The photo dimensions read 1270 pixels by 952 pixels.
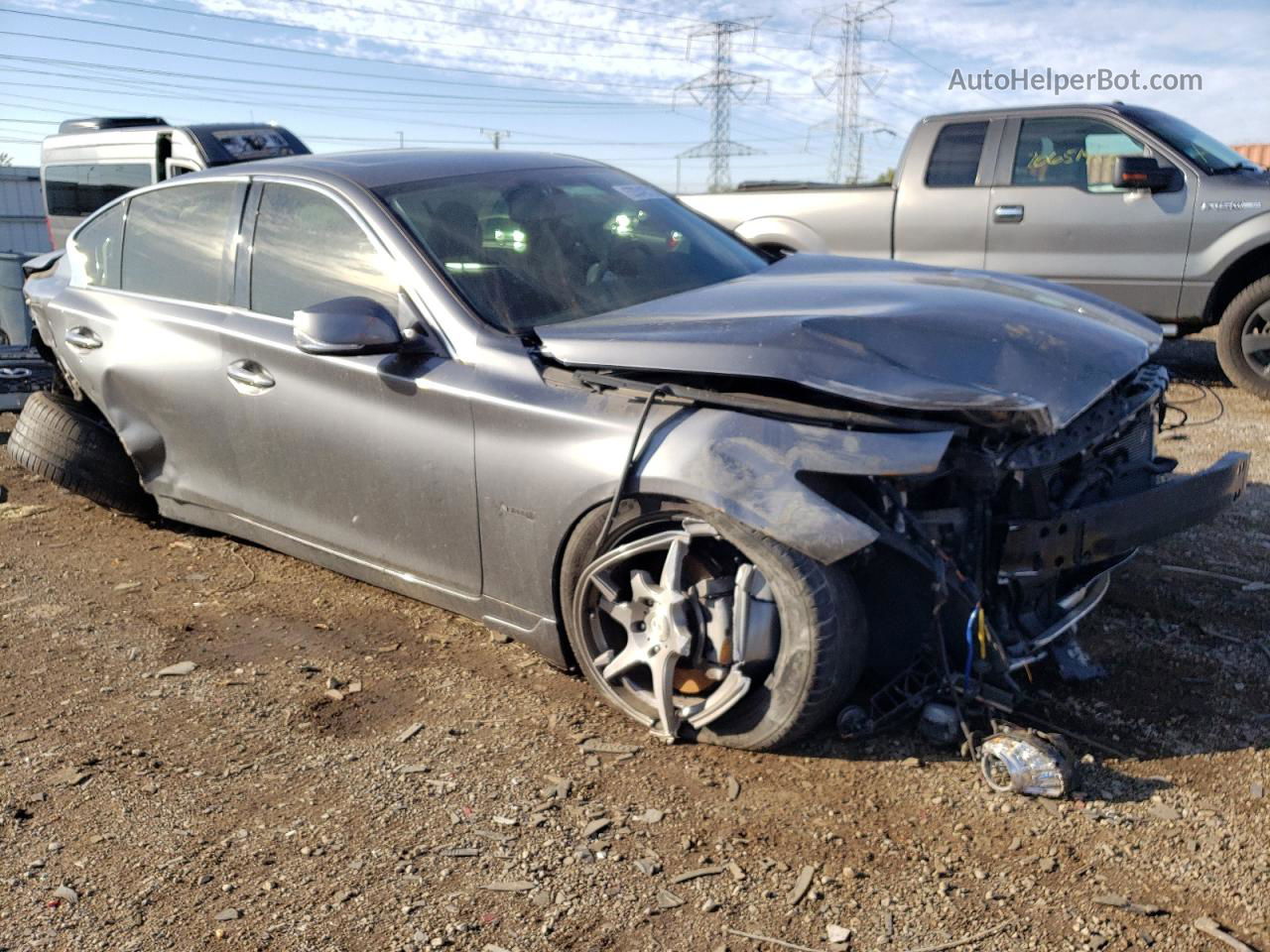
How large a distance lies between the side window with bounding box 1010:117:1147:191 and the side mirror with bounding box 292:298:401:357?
618 centimetres

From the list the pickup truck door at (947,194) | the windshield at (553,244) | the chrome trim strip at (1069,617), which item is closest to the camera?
the chrome trim strip at (1069,617)

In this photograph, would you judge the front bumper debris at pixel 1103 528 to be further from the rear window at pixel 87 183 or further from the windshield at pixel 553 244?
the rear window at pixel 87 183

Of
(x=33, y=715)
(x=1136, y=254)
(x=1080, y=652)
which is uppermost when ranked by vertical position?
(x=1136, y=254)

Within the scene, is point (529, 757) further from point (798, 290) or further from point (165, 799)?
point (798, 290)

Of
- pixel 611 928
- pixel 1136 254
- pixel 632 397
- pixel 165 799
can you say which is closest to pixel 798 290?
pixel 632 397

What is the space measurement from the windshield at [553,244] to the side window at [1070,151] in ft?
15.5

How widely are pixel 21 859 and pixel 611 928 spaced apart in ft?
A: 5.04

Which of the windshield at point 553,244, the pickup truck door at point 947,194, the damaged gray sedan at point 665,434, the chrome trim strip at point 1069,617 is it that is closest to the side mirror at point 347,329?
the damaged gray sedan at point 665,434

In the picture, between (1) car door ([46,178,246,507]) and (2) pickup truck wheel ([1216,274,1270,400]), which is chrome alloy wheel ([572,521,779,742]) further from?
(2) pickup truck wheel ([1216,274,1270,400])

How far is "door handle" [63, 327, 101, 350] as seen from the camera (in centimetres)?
500

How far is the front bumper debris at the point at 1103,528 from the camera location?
3.08 meters

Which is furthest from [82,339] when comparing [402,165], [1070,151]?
[1070,151]

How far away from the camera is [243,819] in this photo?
3.06m

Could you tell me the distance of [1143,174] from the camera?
7.82m
